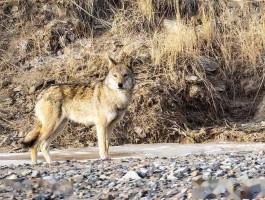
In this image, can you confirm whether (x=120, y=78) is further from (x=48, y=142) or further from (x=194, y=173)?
(x=194, y=173)

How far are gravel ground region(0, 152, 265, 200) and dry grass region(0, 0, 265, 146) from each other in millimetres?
4294

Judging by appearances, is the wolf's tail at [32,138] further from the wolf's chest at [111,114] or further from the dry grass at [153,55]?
the dry grass at [153,55]

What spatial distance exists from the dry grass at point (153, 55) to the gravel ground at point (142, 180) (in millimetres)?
4294

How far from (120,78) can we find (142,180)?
3.90m

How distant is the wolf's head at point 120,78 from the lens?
988 cm

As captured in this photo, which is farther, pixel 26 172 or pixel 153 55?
pixel 153 55

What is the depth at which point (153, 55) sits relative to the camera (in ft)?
42.6

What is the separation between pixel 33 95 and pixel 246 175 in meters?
7.28

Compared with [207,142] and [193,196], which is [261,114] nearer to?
[207,142]

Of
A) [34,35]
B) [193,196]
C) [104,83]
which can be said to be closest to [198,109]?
[104,83]

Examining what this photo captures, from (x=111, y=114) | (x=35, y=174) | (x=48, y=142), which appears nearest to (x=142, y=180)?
(x=35, y=174)

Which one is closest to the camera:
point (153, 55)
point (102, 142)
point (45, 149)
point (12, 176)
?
point (12, 176)

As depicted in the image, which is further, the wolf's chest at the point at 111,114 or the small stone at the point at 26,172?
the wolf's chest at the point at 111,114

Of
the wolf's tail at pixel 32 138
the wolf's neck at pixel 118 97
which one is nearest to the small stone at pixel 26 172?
the wolf's tail at pixel 32 138
